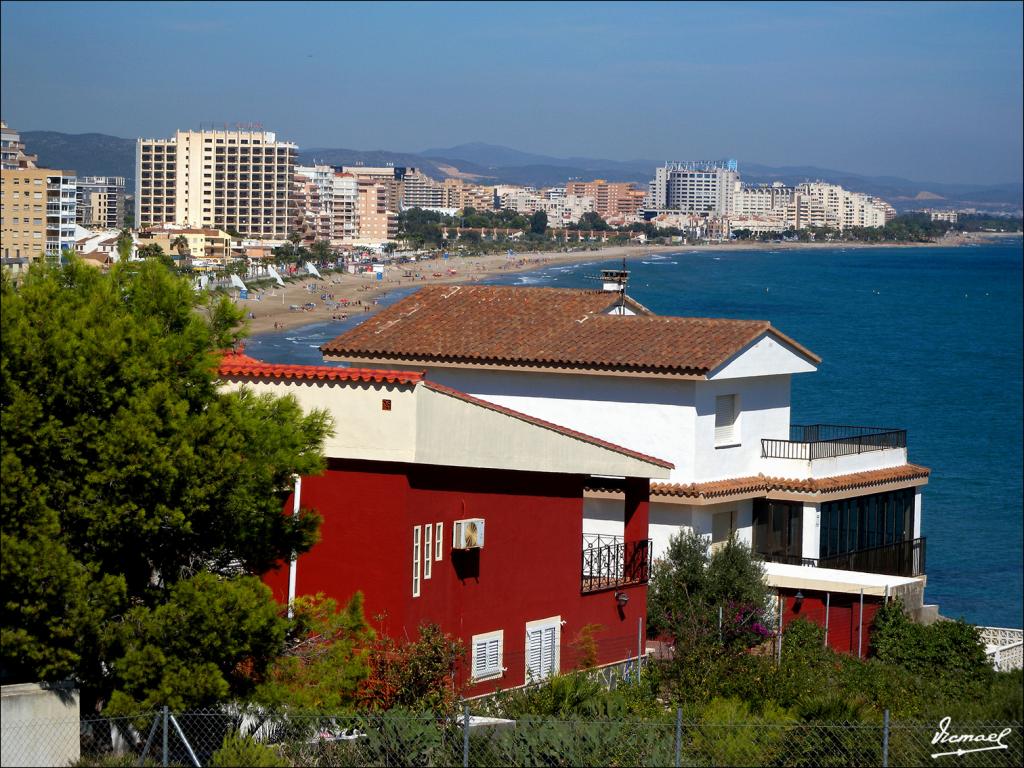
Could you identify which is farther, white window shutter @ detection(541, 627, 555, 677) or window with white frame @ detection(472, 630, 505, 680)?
white window shutter @ detection(541, 627, 555, 677)

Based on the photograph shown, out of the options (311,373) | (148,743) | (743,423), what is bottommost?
(148,743)

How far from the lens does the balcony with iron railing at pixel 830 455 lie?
76.5ft

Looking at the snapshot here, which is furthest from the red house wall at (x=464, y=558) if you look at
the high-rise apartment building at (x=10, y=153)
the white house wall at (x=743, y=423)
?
the high-rise apartment building at (x=10, y=153)

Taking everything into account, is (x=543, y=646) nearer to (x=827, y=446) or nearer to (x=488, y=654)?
(x=488, y=654)

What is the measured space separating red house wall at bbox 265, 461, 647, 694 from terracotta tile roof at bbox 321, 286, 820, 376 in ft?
16.0

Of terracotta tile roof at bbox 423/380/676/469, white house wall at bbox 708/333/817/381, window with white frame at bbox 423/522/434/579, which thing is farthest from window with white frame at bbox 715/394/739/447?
window with white frame at bbox 423/522/434/579

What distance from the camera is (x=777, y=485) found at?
23078mm

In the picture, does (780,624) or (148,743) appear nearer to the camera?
(148,743)

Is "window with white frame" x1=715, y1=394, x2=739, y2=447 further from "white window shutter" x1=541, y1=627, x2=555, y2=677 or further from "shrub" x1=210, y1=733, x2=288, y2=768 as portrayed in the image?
"shrub" x1=210, y1=733, x2=288, y2=768

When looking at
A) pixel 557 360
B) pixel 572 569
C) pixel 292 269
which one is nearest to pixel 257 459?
pixel 572 569

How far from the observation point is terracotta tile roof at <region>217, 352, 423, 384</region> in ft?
50.5

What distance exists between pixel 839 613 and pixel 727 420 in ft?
11.3

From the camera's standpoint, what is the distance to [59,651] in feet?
36.1

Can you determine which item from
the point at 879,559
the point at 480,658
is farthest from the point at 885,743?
the point at 879,559
